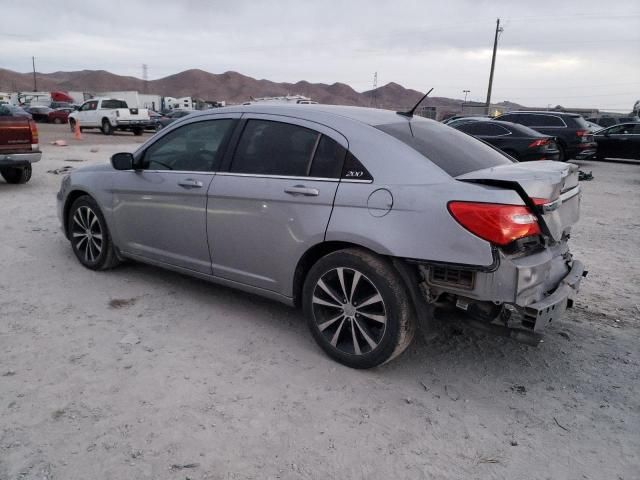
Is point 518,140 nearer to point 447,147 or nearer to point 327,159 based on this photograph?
point 447,147

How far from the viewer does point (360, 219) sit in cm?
292

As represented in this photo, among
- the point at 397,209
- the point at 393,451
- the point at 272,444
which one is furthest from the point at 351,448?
the point at 397,209

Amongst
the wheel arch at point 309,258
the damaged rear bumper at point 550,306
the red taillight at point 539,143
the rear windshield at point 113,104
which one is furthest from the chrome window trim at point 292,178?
the rear windshield at point 113,104

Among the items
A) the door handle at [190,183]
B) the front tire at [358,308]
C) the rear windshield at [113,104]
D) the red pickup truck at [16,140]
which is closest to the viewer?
the front tire at [358,308]

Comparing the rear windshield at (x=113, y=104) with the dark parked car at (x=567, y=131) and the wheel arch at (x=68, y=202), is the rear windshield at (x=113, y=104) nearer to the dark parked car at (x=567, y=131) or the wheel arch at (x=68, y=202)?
the dark parked car at (x=567, y=131)

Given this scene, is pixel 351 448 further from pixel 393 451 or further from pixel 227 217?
pixel 227 217

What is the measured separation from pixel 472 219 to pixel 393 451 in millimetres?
1247

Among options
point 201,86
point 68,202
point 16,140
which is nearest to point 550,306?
point 68,202

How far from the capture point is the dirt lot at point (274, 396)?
2.32m

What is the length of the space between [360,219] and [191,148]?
1779mm

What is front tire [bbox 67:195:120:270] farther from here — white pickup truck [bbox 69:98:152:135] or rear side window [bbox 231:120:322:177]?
white pickup truck [bbox 69:98:152:135]

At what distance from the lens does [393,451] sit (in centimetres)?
240

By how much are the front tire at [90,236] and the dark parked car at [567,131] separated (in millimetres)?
14057

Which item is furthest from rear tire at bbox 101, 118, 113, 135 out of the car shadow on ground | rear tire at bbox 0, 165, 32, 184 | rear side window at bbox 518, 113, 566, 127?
the car shadow on ground
